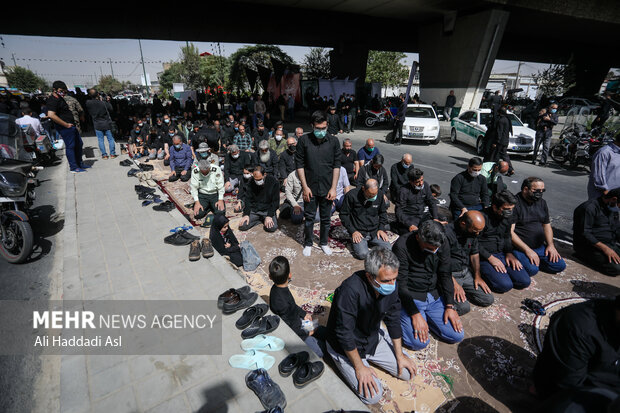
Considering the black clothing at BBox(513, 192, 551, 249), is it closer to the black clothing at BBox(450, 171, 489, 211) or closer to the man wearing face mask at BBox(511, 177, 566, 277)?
the man wearing face mask at BBox(511, 177, 566, 277)

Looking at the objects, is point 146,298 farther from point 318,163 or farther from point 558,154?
point 558,154

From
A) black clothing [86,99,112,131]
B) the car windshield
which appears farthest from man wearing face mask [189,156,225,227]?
the car windshield

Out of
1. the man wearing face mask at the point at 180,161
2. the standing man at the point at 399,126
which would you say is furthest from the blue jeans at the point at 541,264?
the standing man at the point at 399,126

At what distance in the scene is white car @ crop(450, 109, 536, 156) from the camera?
11.8m

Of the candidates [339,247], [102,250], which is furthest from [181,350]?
[339,247]

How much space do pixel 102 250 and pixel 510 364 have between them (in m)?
5.95

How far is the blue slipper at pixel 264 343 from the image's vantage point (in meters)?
2.99

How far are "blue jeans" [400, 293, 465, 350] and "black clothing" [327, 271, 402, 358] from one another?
19.1 inches

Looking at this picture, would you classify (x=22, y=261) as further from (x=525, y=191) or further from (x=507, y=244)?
(x=525, y=191)

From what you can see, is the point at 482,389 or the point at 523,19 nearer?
the point at 482,389

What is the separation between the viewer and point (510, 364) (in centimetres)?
316

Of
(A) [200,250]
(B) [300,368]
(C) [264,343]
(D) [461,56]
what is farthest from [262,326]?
(D) [461,56]

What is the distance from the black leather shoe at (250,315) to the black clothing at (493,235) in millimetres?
3295

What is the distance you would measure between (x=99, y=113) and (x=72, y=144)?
5.08 feet
